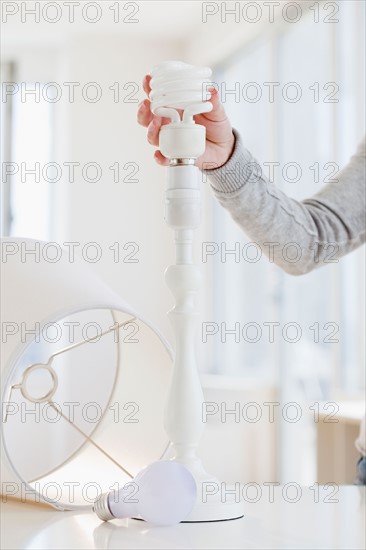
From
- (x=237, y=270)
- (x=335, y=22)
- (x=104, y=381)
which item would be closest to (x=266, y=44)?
(x=335, y=22)

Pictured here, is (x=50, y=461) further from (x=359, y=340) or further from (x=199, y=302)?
(x=199, y=302)

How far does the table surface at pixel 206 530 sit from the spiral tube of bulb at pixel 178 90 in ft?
1.23

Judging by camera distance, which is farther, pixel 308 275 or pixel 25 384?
pixel 308 275

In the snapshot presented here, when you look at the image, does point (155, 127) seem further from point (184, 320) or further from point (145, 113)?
point (184, 320)

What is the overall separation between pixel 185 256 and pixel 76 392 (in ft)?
0.88

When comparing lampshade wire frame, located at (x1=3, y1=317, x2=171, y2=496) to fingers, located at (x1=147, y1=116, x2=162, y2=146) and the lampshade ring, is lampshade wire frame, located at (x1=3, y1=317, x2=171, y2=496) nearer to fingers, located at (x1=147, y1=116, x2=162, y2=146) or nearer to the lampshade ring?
the lampshade ring

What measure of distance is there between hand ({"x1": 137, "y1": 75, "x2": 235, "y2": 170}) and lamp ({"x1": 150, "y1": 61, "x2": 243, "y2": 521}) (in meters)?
0.03

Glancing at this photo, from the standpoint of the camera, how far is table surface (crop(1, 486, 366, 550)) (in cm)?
70

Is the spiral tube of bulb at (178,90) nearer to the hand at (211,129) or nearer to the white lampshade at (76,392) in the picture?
the hand at (211,129)

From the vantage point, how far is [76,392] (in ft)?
3.27

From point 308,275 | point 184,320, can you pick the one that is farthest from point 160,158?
point 308,275

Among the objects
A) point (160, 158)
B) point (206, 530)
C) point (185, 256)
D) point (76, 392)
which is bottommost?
point (206, 530)

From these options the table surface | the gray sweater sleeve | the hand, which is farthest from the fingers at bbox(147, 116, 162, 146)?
the table surface

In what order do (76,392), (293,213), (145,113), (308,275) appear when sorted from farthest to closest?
(308,275) → (293,213) → (76,392) → (145,113)
